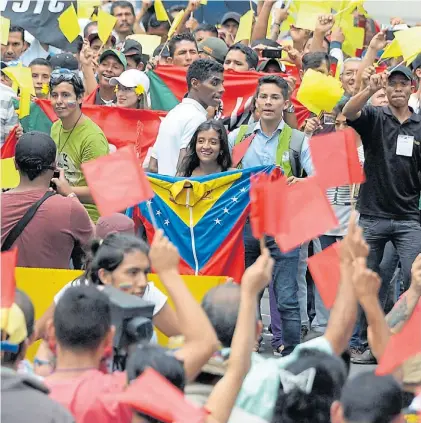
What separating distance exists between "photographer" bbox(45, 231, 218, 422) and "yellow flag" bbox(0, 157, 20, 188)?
8.29ft

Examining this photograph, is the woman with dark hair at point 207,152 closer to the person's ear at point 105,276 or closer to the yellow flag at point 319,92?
the yellow flag at point 319,92

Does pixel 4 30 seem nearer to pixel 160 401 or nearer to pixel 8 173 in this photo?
pixel 8 173

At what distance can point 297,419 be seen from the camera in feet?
13.9

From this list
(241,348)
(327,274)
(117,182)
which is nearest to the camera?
(241,348)

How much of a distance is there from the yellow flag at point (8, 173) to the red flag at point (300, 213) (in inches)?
81.6

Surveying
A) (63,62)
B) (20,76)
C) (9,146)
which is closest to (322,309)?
(9,146)

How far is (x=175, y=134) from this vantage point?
8.73 metres

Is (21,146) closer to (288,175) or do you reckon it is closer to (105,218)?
(105,218)

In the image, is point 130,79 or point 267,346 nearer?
point 267,346

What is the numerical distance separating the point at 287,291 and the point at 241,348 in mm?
4154

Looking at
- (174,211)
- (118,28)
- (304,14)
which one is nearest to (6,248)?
(174,211)

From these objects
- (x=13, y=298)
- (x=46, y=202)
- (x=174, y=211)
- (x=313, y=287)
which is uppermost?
(x=13, y=298)

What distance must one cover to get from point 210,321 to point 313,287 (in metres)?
5.29

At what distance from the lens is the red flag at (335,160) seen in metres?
5.91
